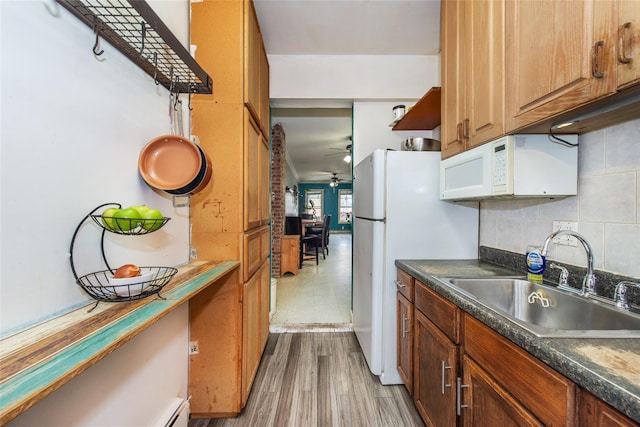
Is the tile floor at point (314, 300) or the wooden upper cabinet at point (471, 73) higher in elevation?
the wooden upper cabinet at point (471, 73)

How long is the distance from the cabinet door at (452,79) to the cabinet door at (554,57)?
0.38 metres

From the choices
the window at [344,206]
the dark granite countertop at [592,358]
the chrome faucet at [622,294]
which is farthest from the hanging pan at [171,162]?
Result: the window at [344,206]

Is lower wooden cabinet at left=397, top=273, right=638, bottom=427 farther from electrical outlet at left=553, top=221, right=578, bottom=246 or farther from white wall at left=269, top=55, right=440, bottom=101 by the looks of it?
white wall at left=269, top=55, right=440, bottom=101

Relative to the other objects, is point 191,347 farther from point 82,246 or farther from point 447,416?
point 447,416

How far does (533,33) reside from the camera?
1.00 metres

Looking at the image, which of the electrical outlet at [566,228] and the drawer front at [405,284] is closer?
the electrical outlet at [566,228]

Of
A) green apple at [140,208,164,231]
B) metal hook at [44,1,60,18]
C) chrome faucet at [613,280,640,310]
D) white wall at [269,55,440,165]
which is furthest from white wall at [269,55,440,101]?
chrome faucet at [613,280,640,310]

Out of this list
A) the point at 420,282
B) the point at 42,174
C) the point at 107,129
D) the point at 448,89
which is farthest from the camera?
the point at 448,89

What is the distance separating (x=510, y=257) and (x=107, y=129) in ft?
6.88

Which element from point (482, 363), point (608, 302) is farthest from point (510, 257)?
point (482, 363)

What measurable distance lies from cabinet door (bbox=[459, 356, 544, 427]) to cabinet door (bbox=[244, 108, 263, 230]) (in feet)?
4.27

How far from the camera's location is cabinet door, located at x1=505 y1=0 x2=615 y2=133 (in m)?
0.77

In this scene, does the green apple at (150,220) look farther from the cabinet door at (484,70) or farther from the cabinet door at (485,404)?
the cabinet door at (484,70)

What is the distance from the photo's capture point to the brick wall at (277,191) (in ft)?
14.1
